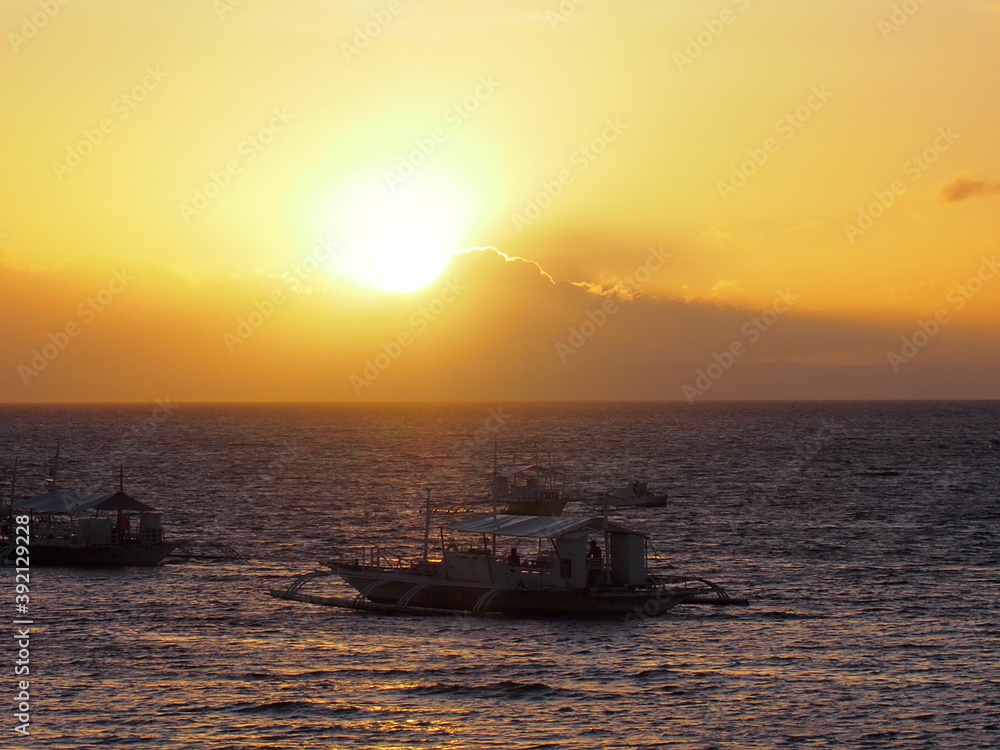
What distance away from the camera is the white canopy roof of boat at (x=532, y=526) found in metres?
59.2

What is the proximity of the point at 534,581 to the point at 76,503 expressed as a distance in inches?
1284

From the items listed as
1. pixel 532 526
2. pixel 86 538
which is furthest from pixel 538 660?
pixel 86 538

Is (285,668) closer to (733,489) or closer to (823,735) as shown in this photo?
(823,735)

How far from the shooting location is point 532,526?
199ft

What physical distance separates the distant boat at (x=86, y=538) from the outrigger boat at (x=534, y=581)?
56.8 ft

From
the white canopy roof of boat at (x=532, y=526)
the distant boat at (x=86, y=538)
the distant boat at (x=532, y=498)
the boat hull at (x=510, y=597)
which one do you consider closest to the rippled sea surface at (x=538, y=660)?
the boat hull at (x=510, y=597)

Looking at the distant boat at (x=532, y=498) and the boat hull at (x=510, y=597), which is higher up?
the distant boat at (x=532, y=498)

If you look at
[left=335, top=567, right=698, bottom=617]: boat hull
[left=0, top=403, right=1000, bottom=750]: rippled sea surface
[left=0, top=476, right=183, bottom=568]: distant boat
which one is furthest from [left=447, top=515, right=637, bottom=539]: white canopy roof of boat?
[left=0, top=476, right=183, bottom=568]: distant boat

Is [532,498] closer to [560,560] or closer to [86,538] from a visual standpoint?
[560,560]

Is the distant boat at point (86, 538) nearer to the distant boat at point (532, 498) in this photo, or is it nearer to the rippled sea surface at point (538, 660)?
the rippled sea surface at point (538, 660)

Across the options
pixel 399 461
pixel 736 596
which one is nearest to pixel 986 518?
pixel 736 596

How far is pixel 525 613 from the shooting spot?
59812 mm

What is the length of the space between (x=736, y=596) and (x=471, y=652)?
1941cm

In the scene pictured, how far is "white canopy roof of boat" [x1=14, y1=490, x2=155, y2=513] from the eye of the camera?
75000mm
